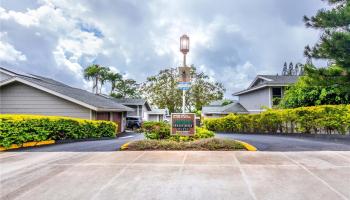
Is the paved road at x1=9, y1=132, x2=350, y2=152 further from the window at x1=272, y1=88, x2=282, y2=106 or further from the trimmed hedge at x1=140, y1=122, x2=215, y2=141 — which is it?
the window at x1=272, y1=88, x2=282, y2=106

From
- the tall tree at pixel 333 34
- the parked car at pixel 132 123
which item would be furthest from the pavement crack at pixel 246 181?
the parked car at pixel 132 123

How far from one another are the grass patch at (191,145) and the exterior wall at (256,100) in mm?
17486

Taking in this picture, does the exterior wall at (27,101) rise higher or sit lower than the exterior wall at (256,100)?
lower

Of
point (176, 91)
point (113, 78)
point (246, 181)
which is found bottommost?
point (246, 181)

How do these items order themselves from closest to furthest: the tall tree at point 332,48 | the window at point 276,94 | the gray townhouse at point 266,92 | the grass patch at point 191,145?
the grass patch at point 191,145
the tall tree at point 332,48
the gray townhouse at point 266,92
the window at point 276,94

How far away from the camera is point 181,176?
5121 millimetres

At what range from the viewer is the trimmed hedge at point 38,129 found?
29.7 ft

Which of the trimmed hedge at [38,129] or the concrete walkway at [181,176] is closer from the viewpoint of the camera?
the concrete walkway at [181,176]

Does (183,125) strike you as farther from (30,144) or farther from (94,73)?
(94,73)

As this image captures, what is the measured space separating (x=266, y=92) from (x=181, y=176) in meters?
22.2

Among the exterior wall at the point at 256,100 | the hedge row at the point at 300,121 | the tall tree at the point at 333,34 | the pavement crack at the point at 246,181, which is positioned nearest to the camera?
the pavement crack at the point at 246,181

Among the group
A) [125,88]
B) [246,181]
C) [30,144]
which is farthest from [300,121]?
[125,88]

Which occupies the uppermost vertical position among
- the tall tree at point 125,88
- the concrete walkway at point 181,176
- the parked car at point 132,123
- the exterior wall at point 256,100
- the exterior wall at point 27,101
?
the tall tree at point 125,88

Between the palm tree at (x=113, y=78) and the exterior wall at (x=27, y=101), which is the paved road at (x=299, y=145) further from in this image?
the palm tree at (x=113, y=78)
